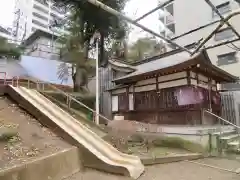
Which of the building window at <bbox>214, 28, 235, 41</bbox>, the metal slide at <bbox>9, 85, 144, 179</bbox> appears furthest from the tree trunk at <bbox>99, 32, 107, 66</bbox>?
the metal slide at <bbox>9, 85, 144, 179</bbox>

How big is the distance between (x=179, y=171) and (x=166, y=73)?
7.22m

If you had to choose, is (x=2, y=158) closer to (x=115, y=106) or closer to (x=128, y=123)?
(x=128, y=123)

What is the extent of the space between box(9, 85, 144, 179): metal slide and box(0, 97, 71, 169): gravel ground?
0.48 m

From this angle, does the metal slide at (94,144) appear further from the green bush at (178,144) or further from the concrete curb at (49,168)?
the green bush at (178,144)

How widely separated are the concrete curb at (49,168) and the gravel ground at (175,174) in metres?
0.29

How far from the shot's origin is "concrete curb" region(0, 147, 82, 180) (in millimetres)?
4856

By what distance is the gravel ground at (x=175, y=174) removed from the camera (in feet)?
20.2

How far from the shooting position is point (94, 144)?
7230mm

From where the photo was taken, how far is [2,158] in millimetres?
5508

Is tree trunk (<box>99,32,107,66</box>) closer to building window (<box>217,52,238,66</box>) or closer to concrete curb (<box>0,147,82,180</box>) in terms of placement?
building window (<box>217,52,238,66</box>)

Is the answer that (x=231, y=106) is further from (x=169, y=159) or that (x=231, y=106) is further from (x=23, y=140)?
(x=23, y=140)

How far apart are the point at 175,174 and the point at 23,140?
4.70 m

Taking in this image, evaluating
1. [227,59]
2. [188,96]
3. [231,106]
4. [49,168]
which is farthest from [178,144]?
[227,59]

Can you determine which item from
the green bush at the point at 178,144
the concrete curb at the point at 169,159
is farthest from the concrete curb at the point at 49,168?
the green bush at the point at 178,144
